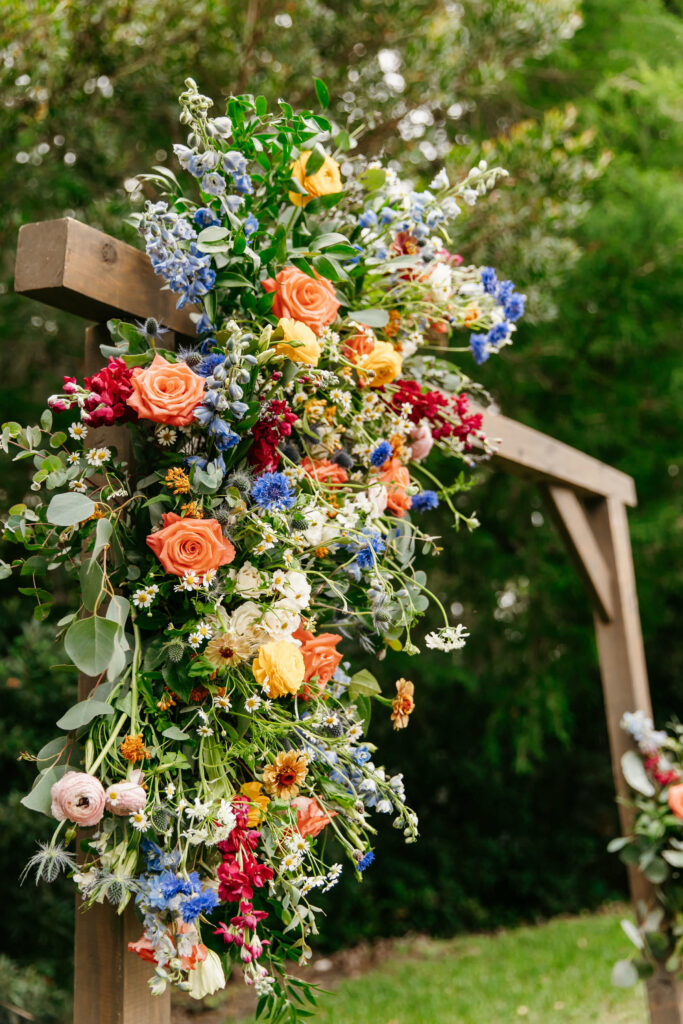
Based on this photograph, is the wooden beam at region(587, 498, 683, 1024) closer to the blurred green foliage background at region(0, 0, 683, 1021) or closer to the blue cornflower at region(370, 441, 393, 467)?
the blurred green foliage background at region(0, 0, 683, 1021)

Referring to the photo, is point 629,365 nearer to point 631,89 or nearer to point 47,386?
point 631,89

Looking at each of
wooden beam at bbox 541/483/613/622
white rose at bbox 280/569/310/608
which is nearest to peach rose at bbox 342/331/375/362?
white rose at bbox 280/569/310/608

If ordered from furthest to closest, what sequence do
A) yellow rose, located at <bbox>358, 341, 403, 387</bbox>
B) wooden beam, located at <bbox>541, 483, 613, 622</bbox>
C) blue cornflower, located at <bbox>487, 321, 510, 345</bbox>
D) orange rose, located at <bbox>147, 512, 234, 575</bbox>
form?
wooden beam, located at <bbox>541, 483, 613, 622</bbox>, blue cornflower, located at <bbox>487, 321, 510, 345</bbox>, yellow rose, located at <bbox>358, 341, 403, 387</bbox>, orange rose, located at <bbox>147, 512, 234, 575</bbox>

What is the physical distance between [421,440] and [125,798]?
0.80 m

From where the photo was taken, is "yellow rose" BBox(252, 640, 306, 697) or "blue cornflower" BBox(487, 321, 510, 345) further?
"blue cornflower" BBox(487, 321, 510, 345)

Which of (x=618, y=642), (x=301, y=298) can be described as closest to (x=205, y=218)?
(x=301, y=298)

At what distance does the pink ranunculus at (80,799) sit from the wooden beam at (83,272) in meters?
0.63

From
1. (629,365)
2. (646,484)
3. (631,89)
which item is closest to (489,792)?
(646,484)

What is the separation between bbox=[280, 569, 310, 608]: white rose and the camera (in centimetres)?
111

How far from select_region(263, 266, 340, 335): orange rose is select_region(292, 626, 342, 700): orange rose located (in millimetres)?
453

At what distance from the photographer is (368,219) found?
144 centimetres

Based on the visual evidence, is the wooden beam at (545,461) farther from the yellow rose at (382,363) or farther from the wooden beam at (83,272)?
the wooden beam at (83,272)

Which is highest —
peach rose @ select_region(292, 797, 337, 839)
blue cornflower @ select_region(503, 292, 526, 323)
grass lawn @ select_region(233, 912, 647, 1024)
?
blue cornflower @ select_region(503, 292, 526, 323)

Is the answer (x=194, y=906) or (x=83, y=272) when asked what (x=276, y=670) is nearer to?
(x=194, y=906)
